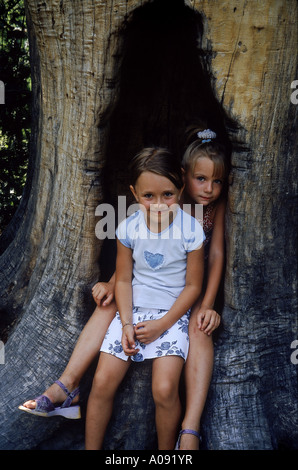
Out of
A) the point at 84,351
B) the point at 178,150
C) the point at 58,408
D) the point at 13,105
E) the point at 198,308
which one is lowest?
the point at 58,408

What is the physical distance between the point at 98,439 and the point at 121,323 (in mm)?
590

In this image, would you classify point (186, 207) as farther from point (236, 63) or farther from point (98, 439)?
point (98, 439)

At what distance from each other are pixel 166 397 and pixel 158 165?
1128 millimetres

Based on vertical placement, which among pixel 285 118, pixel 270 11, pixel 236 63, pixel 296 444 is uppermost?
pixel 270 11

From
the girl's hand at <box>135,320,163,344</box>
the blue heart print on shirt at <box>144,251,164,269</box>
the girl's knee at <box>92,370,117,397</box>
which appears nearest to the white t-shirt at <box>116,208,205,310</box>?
the blue heart print on shirt at <box>144,251,164,269</box>

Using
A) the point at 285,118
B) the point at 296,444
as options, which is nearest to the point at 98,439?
the point at 296,444

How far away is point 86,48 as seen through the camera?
2498mm

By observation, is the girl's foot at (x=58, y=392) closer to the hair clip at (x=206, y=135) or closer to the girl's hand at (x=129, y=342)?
the girl's hand at (x=129, y=342)

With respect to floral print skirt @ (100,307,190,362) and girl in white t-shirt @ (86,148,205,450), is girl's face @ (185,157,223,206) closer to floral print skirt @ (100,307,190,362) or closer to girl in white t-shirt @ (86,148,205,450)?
girl in white t-shirt @ (86,148,205,450)

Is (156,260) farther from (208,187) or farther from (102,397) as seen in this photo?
(102,397)

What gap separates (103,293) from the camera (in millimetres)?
2758

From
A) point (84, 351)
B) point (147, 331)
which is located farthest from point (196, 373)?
point (84, 351)

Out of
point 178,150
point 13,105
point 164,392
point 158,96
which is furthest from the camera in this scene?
point 13,105

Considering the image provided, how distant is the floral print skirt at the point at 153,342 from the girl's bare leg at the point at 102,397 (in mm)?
53
